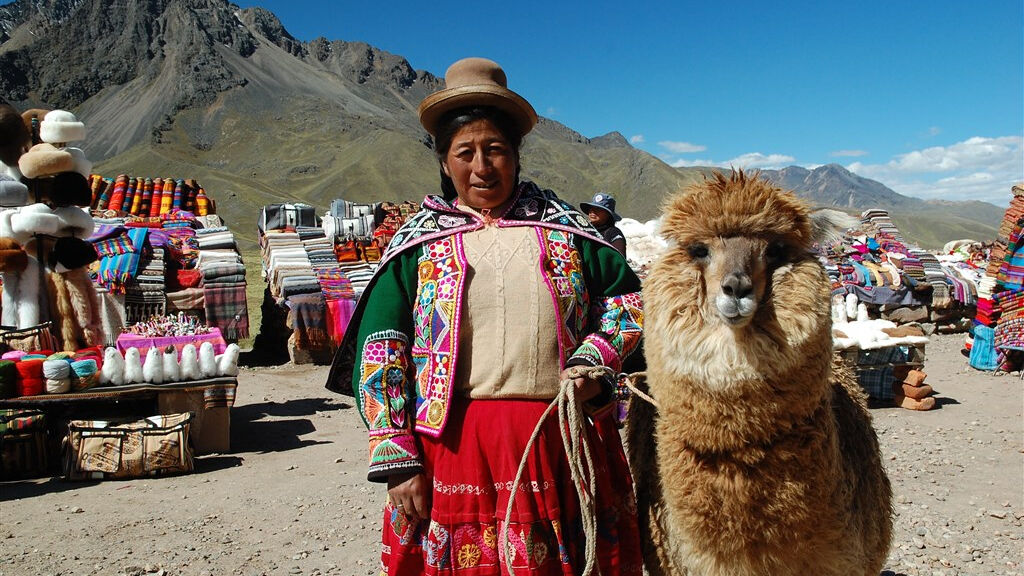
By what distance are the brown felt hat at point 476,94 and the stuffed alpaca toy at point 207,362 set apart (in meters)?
4.28

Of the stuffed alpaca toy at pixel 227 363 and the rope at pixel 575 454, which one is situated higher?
the rope at pixel 575 454

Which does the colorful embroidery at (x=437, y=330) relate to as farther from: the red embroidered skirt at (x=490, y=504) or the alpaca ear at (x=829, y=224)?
the alpaca ear at (x=829, y=224)

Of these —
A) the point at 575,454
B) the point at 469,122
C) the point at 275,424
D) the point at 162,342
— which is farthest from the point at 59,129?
the point at 575,454

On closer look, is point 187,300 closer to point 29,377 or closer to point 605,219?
point 29,377

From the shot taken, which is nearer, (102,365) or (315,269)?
(102,365)

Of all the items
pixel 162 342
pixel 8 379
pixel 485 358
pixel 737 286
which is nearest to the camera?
pixel 737 286

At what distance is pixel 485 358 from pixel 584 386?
0.84 ft

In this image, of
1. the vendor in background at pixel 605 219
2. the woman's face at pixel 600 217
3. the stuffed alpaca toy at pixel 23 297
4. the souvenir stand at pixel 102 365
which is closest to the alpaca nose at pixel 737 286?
the vendor in background at pixel 605 219

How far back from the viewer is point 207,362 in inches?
214

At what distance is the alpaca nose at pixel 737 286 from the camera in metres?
1.60

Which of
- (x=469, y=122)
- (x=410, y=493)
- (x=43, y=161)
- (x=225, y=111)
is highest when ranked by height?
(x=225, y=111)

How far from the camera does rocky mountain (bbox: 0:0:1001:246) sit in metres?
A: 67.9

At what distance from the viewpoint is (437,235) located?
1813mm

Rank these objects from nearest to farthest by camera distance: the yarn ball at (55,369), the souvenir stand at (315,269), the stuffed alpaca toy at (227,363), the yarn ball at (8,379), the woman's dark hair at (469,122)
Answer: the woman's dark hair at (469,122) → the yarn ball at (8,379) → the yarn ball at (55,369) → the stuffed alpaca toy at (227,363) → the souvenir stand at (315,269)
